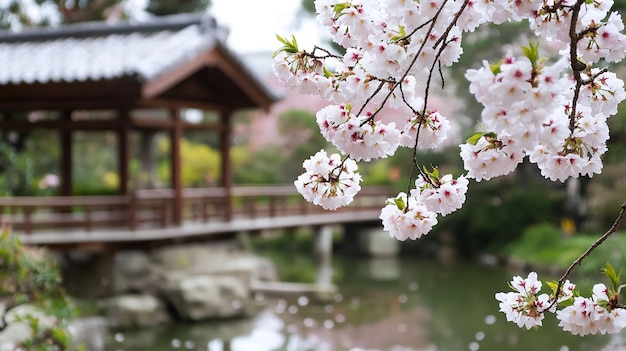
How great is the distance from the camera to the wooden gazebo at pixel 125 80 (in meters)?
7.50

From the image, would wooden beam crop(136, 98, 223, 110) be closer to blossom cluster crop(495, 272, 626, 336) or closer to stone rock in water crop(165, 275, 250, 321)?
stone rock in water crop(165, 275, 250, 321)

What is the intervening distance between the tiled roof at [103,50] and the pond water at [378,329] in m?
2.46

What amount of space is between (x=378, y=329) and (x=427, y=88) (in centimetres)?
578

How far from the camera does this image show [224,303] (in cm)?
733

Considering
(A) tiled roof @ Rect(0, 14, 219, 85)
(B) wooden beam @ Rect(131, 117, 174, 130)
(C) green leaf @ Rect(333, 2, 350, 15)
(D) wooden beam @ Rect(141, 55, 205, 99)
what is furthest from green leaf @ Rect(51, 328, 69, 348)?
(B) wooden beam @ Rect(131, 117, 174, 130)

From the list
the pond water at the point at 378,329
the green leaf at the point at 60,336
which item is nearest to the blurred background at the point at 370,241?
the pond water at the point at 378,329

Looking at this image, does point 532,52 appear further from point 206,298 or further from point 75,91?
point 75,91

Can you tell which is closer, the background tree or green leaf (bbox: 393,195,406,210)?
green leaf (bbox: 393,195,406,210)

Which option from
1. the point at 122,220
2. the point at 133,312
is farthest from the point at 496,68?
the point at 122,220

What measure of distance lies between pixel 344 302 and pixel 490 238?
5.06 meters

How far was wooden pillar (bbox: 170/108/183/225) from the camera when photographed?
8320 mm

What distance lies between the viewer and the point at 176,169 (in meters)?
8.34

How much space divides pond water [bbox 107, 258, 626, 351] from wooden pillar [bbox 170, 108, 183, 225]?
4.55 feet

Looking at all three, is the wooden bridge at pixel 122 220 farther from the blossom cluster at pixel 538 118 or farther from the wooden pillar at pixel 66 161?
the blossom cluster at pixel 538 118
